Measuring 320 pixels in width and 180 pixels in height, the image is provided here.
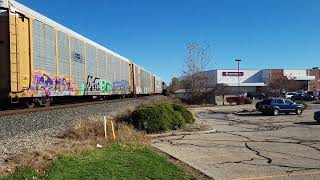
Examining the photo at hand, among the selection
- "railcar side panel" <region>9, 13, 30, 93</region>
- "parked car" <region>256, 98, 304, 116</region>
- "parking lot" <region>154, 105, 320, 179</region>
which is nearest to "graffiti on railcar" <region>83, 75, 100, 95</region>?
"parking lot" <region>154, 105, 320, 179</region>

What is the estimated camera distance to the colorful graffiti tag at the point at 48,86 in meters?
17.9

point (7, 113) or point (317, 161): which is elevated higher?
point (7, 113)

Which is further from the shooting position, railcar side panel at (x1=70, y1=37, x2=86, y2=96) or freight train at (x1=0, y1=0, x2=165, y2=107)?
railcar side panel at (x1=70, y1=37, x2=86, y2=96)

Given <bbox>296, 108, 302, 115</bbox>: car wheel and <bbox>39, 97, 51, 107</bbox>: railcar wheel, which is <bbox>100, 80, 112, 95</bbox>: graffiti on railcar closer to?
<bbox>39, 97, 51, 107</bbox>: railcar wheel

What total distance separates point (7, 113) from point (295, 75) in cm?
Answer: 12617

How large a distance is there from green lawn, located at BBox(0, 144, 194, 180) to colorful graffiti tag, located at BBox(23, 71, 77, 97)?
6896 mm

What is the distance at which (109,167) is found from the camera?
31.4 feet

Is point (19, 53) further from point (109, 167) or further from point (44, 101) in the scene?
point (109, 167)

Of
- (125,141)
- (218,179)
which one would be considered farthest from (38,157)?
(125,141)

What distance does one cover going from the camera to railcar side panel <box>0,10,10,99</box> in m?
16.3

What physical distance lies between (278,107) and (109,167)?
1322 inches

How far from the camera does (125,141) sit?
1406 centimetres

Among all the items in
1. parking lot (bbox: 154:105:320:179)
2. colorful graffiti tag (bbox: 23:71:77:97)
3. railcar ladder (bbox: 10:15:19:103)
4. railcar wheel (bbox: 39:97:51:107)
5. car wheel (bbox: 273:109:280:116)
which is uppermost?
railcar ladder (bbox: 10:15:19:103)

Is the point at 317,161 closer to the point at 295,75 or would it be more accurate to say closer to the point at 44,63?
the point at 44,63
